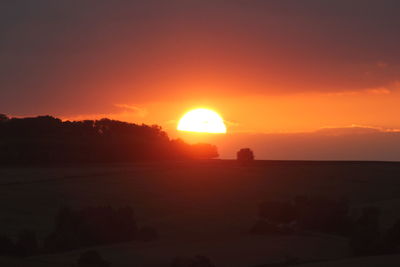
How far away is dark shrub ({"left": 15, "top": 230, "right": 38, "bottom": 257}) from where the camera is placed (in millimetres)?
22192

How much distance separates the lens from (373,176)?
4841 centimetres

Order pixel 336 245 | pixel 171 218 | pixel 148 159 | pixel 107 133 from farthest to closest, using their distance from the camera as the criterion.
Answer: pixel 107 133 → pixel 148 159 → pixel 171 218 → pixel 336 245

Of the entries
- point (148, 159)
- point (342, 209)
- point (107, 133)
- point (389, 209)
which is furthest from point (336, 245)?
point (107, 133)

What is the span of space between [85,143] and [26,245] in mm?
46409

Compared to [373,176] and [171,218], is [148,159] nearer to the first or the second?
[373,176]

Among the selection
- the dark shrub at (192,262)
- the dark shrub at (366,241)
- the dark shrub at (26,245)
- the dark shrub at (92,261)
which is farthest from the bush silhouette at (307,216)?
the dark shrub at (92,261)

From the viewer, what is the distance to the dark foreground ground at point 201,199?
21297 millimetres

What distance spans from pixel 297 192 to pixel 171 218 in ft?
40.4

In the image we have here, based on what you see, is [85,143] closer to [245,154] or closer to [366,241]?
[245,154]

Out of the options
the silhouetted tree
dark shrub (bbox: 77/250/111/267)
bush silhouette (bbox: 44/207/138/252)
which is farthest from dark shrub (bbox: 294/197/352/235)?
the silhouetted tree

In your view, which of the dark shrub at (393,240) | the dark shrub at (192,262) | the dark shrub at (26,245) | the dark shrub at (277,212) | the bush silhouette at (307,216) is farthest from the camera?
the dark shrub at (277,212)

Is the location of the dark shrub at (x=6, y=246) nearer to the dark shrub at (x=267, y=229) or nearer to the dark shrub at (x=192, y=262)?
the dark shrub at (x=192, y=262)

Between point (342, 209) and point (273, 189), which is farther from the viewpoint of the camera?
point (273, 189)

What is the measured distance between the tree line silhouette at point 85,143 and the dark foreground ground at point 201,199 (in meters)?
10.4
